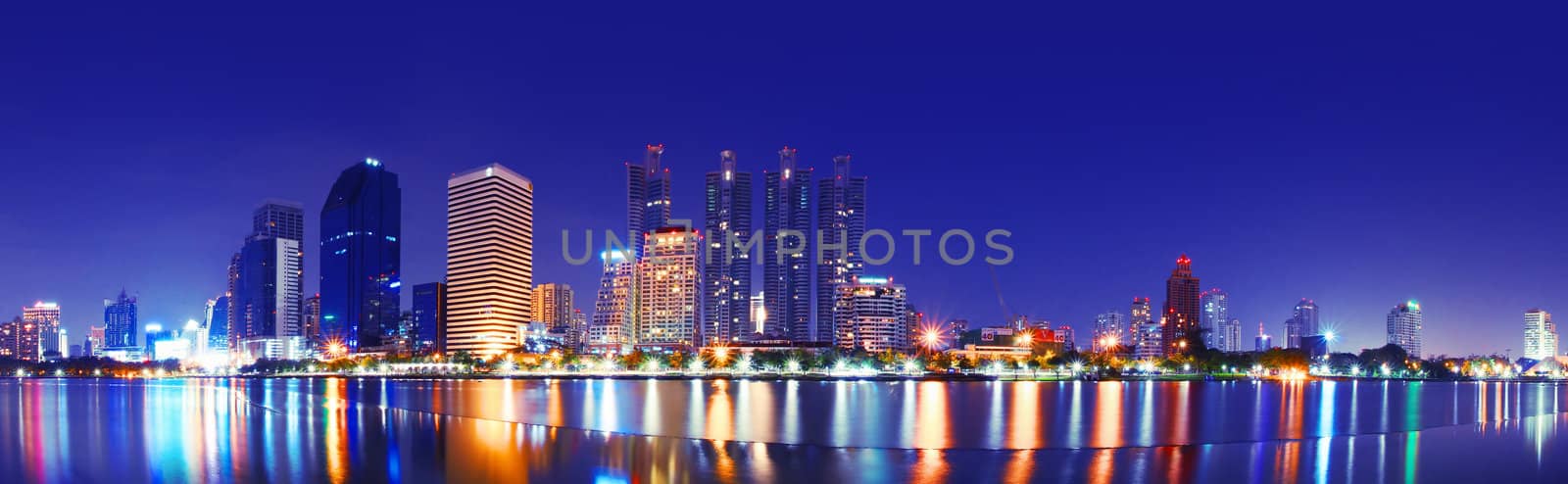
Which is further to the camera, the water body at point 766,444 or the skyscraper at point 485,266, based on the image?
the skyscraper at point 485,266

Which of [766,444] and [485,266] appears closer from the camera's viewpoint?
[766,444]

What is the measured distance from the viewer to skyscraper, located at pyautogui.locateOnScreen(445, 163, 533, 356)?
190 m

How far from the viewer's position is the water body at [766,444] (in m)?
23.7

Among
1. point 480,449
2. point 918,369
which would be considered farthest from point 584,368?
point 480,449

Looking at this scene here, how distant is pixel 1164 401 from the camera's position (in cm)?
6109

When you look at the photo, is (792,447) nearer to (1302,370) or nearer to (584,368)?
(584,368)

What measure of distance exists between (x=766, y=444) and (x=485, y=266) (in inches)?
6823

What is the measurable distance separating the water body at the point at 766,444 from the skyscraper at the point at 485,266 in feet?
456

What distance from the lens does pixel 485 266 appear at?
19325 centimetres

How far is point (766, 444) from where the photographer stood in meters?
29.9

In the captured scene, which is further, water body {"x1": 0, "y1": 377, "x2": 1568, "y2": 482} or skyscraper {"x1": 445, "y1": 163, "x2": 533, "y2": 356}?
skyscraper {"x1": 445, "y1": 163, "x2": 533, "y2": 356}

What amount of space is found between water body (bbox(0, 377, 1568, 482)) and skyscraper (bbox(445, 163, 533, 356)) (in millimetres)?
138850

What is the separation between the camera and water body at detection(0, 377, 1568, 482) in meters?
23.7

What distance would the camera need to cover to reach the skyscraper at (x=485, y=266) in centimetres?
18988
